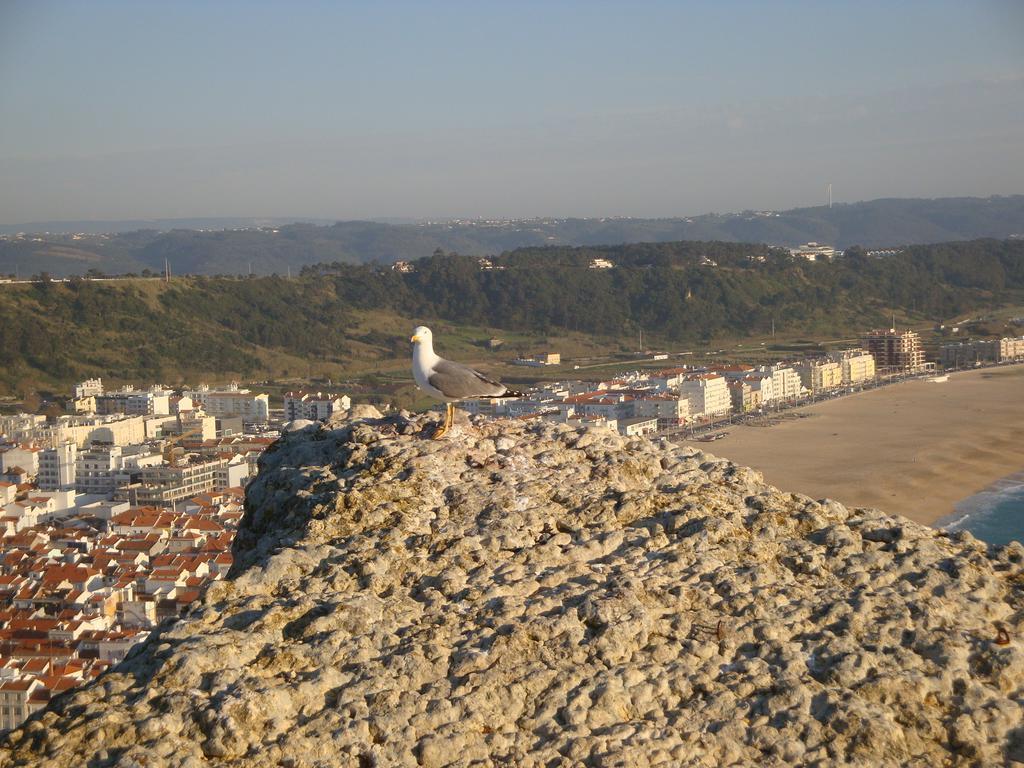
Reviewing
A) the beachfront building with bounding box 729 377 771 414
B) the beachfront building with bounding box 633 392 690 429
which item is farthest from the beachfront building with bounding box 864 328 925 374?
the beachfront building with bounding box 633 392 690 429

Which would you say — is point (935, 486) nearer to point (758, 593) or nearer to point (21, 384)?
point (758, 593)

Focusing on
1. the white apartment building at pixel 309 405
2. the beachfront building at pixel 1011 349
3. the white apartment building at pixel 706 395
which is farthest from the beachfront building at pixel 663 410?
the beachfront building at pixel 1011 349

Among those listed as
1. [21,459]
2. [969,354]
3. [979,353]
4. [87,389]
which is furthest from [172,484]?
[979,353]

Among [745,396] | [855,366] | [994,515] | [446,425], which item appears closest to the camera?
[446,425]

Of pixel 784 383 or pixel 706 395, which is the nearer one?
pixel 706 395

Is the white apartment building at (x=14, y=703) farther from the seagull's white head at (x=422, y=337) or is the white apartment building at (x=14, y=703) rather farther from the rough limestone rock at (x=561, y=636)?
the rough limestone rock at (x=561, y=636)

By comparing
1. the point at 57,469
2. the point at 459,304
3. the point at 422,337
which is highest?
the point at 422,337

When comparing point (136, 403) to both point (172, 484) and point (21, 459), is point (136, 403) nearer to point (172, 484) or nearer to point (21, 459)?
point (21, 459)
